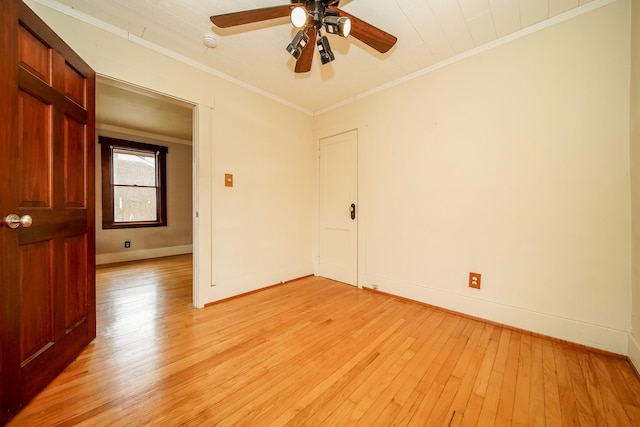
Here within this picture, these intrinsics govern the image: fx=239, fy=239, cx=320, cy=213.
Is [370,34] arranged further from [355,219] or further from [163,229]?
[163,229]

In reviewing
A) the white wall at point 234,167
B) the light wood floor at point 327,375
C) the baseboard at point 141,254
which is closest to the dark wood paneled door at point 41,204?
the light wood floor at point 327,375

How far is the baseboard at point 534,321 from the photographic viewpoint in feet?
5.43

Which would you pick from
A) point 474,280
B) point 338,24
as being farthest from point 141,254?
point 474,280

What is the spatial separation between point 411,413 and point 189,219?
551 cm

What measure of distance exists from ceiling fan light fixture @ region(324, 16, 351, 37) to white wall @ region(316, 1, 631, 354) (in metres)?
1.47

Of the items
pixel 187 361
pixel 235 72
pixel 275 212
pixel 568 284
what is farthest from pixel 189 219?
pixel 568 284

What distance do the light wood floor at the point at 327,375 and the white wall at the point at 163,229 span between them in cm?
273

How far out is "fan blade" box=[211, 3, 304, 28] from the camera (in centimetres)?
140

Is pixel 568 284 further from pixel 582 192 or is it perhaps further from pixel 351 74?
pixel 351 74

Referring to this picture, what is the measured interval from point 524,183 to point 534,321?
1.11 m

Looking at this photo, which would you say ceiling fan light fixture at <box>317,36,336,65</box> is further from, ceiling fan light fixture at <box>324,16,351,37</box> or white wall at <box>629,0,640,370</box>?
white wall at <box>629,0,640,370</box>

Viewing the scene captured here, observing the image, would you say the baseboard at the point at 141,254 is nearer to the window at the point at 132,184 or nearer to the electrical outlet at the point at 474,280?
the window at the point at 132,184

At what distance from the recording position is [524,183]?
1.96m

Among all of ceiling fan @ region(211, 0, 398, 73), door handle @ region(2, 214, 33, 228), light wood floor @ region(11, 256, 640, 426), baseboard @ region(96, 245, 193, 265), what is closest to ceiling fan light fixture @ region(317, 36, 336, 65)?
ceiling fan @ region(211, 0, 398, 73)
